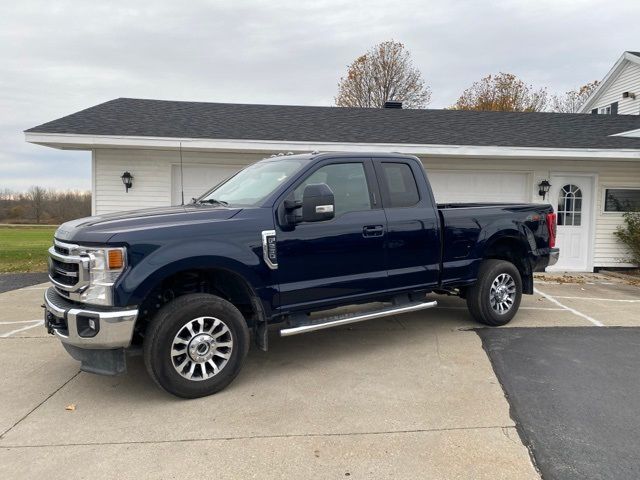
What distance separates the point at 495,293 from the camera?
19.0 ft

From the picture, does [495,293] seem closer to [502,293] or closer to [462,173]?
[502,293]

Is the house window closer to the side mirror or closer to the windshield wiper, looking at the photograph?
the side mirror

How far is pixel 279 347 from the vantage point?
5258 mm

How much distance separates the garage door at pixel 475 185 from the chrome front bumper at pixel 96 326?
8.40 metres

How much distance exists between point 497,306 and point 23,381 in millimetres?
5248

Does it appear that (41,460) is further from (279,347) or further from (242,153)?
(242,153)

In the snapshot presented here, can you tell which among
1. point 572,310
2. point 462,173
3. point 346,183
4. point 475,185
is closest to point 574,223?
point 475,185

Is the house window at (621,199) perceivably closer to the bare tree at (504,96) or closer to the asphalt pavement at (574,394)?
the asphalt pavement at (574,394)

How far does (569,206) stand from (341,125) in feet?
19.1

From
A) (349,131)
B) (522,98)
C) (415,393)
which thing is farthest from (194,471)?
(522,98)

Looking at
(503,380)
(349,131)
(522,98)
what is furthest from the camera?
(522,98)

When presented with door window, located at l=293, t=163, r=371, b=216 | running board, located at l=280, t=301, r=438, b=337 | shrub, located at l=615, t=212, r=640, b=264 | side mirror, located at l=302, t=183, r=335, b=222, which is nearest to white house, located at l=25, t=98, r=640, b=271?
shrub, located at l=615, t=212, r=640, b=264

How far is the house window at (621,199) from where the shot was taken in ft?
36.4

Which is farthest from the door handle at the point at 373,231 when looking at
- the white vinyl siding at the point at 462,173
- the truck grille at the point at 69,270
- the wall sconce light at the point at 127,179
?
the wall sconce light at the point at 127,179
